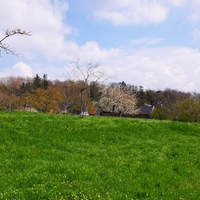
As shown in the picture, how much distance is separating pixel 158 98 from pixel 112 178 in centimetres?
13156

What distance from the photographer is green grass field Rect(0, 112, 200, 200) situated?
10.1 meters

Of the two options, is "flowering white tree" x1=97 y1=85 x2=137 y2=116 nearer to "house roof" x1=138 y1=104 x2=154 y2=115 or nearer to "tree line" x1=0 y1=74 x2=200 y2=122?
"tree line" x1=0 y1=74 x2=200 y2=122

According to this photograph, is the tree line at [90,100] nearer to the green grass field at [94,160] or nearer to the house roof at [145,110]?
the house roof at [145,110]

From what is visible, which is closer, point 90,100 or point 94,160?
point 94,160

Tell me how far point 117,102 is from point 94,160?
8753cm

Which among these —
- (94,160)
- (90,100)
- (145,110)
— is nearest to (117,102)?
(90,100)

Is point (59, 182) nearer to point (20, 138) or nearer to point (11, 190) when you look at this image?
point (11, 190)

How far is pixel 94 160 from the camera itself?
1419 cm

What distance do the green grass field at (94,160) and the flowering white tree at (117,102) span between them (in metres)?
75.4

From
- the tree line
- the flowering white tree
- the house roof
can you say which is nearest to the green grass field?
the tree line

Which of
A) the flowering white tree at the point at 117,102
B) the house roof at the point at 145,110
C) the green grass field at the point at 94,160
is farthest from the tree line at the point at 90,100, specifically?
the green grass field at the point at 94,160

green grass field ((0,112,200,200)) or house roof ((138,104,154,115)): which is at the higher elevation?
house roof ((138,104,154,115))

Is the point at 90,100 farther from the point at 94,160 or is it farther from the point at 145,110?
the point at 94,160

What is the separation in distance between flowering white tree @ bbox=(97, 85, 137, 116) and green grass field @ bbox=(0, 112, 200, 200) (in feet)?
247
